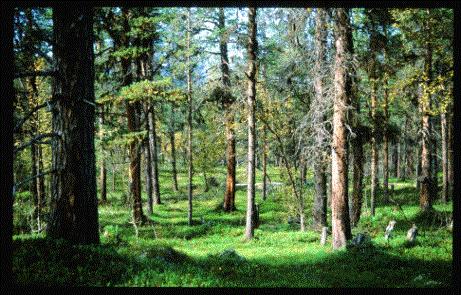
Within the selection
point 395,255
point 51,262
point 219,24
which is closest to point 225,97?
point 219,24

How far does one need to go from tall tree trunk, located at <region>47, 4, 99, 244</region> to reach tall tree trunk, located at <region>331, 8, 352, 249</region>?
7.55 m

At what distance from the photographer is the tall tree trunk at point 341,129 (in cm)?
1152

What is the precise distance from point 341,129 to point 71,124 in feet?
26.5

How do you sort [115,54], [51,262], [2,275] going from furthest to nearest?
[115,54] < [51,262] < [2,275]

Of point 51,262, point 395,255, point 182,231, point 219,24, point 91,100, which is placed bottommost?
point 182,231

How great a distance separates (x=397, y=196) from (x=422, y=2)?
3293 centimetres

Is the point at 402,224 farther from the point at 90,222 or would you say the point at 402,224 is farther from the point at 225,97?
the point at 90,222

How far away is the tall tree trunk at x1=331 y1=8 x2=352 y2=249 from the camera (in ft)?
37.8

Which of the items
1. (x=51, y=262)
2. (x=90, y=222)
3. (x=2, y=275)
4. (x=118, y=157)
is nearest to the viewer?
(x=2, y=275)

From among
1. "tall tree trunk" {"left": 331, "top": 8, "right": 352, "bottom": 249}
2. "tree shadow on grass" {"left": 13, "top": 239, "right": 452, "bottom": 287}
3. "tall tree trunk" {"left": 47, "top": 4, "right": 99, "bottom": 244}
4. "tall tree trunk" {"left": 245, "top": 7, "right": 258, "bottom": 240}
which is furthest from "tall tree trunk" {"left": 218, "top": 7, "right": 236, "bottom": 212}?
"tall tree trunk" {"left": 47, "top": 4, "right": 99, "bottom": 244}

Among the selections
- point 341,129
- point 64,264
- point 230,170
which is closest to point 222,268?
point 64,264

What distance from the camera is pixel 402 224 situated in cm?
2016

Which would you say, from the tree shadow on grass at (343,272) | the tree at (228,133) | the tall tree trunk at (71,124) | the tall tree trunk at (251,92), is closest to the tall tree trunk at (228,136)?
the tree at (228,133)

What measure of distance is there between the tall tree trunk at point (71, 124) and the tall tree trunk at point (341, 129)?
7.55 meters
